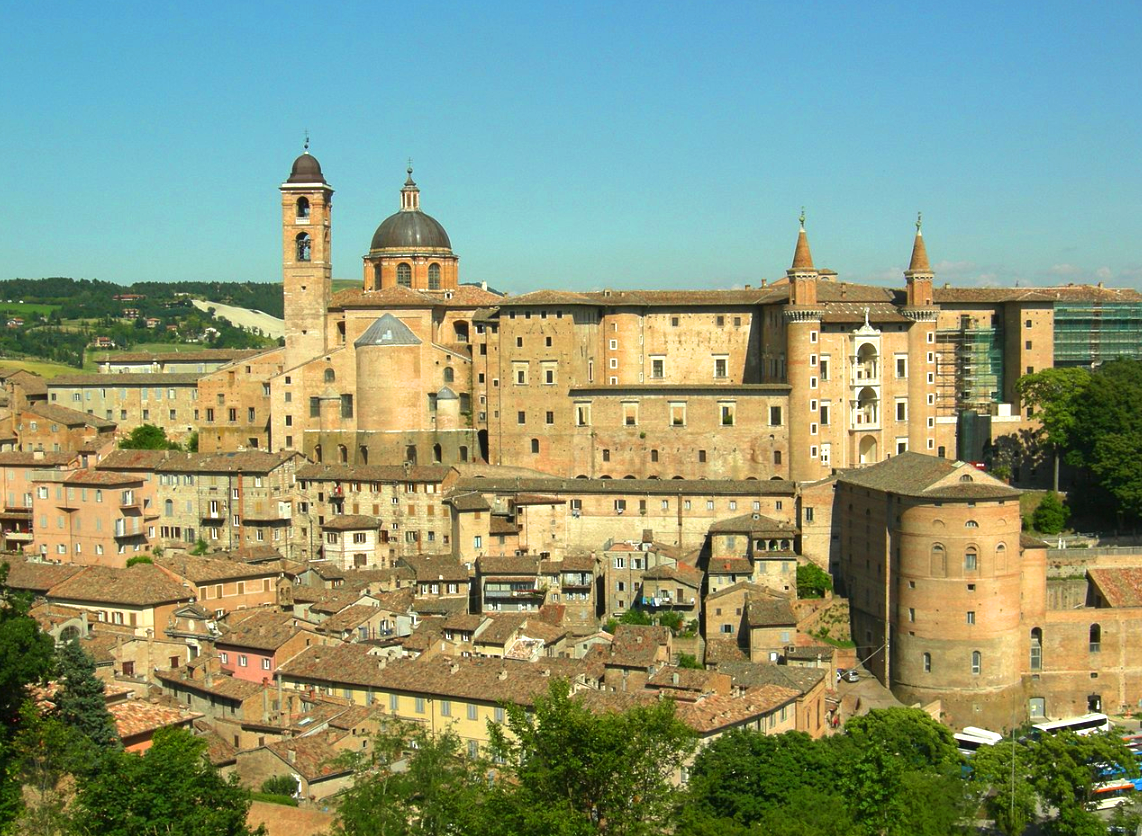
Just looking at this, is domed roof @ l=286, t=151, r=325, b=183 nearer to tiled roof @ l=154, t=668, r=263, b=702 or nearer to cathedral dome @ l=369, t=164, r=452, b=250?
cathedral dome @ l=369, t=164, r=452, b=250

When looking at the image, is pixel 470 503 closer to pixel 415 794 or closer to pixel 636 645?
pixel 636 645

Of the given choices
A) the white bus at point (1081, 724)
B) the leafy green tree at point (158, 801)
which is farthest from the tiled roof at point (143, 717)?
the white bus at point (1081, 724)

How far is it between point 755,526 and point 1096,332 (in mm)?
23840

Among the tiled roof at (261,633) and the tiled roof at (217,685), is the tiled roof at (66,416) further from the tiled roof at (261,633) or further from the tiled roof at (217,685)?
the tiled roof at (217,685)

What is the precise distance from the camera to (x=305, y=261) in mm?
71188

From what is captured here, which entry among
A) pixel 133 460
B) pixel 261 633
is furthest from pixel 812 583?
pixel 133 460

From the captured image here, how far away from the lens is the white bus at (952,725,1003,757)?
4772 cm

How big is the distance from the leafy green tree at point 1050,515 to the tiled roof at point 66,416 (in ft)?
145

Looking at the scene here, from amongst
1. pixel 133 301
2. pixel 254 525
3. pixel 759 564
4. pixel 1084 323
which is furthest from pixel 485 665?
pixel 133 301

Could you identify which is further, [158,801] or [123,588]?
[123,588]

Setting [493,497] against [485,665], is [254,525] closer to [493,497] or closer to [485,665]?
[493,497]

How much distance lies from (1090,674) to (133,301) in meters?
147

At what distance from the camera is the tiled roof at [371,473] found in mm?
61562

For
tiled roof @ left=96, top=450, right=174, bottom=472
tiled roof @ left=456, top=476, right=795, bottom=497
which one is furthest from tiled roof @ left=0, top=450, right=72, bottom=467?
tiled roof @ left=456, top=476, right=795, bottom=497
